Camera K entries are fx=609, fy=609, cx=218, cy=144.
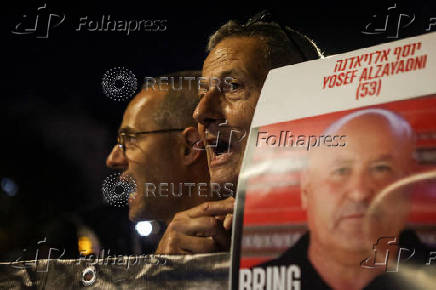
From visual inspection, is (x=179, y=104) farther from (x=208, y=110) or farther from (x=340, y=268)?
(x=340, y=268)

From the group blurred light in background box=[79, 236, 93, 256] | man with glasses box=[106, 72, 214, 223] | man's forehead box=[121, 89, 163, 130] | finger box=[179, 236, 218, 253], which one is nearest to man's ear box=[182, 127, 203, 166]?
man with glasses box=[106, 72, 214, 223]

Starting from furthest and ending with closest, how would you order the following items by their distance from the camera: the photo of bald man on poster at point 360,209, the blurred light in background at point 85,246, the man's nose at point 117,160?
1. the man's nose at point 117,160
2. the blurred light in background at point 85,246
3. the photo of bald man on poster at point 360,209

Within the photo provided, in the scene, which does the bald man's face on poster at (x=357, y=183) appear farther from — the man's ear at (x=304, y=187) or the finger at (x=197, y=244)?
the finger at (x=197, y=244)

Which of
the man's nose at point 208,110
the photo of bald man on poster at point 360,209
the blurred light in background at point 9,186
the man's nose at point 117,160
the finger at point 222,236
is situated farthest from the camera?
the blurred light in background at point 9,186

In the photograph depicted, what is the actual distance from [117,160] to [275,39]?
4.05 feet

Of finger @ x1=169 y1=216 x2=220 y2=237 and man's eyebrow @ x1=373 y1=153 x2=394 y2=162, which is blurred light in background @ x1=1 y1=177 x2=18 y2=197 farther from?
man's eyebrow @ x1=373 y1=153 x2=394 y2=162

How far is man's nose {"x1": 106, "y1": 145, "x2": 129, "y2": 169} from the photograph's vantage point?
12.5ft

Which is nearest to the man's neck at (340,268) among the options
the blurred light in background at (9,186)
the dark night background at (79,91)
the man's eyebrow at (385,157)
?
the man's eyebrow at (385,157)

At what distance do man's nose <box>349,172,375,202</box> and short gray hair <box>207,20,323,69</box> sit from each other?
148 centimetres

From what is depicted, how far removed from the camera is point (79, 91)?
13.4 ft

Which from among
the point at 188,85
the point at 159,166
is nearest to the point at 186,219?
the point at 159,166

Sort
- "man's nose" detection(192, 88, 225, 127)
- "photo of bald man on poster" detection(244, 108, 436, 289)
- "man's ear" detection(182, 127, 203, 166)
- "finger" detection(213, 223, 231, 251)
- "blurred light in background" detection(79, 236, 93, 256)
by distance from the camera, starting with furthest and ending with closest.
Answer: "man's ear" detection(182, 127, 203, 166) → "man's nose" detection(192, 88, 225, 127) → "blurred light in background" detection(79, 236, 93, 256) → "finger" detection(213, 223, 231, 251) → "photo of bald man on poster" detection(244, 108, 436, 289)

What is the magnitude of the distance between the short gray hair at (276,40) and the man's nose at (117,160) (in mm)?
853

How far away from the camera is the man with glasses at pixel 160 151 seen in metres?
Result: 3.70
